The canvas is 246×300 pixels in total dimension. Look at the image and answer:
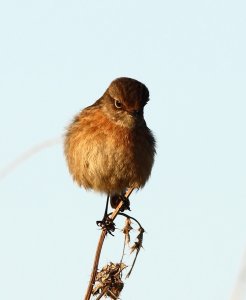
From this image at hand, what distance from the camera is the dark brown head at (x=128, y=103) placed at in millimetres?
7879

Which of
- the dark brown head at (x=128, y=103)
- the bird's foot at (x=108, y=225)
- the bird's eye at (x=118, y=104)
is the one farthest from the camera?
the bird's eye at (x=118, y=104)

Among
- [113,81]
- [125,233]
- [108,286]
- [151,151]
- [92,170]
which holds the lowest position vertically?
[108,286]

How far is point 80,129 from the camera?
26.2ft

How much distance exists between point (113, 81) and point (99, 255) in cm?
411

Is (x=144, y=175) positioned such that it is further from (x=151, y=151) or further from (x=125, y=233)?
(x=125, y=233)

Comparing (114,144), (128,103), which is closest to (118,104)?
(128,103)

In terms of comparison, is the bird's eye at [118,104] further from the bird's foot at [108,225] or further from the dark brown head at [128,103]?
the bird's foot at [108,225]

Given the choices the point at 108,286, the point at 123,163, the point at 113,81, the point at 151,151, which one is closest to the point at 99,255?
the point at 108,286

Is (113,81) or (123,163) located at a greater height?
(113,81)

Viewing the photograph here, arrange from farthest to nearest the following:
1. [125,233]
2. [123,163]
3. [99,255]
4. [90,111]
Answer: [90,111] → [123,163] → [125,233] → [99,255]

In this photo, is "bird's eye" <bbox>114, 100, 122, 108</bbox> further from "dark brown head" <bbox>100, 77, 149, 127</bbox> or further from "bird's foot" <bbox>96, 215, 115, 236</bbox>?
"bird's foot" <bbox>96, 215, 115, 236</bbox>

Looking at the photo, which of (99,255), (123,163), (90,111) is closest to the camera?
(99,255)

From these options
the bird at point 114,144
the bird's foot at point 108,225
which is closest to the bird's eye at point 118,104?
the bird at point 114,144

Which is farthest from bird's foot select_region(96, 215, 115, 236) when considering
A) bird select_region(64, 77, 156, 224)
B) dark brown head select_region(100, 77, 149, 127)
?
dark brown head select_region(100, 77, 149, 127)
